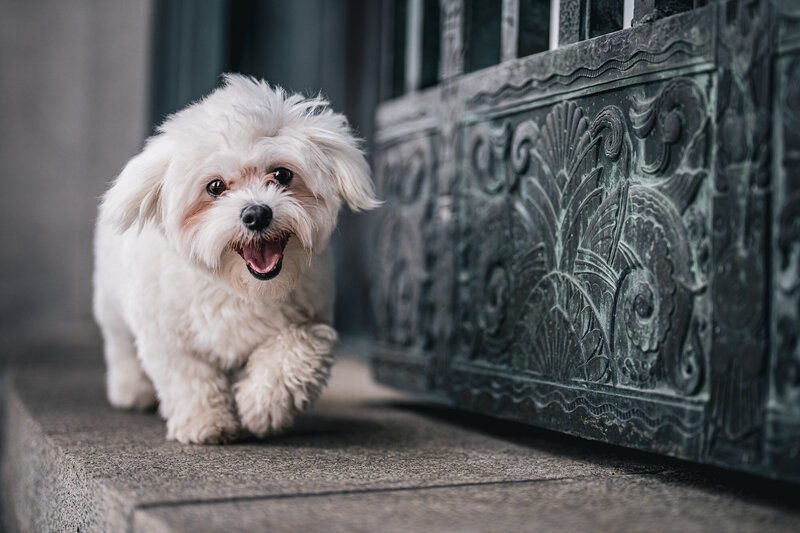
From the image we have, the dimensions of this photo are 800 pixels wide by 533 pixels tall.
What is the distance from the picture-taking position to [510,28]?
104 inches

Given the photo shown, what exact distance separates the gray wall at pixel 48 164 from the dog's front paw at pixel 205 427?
3.11m

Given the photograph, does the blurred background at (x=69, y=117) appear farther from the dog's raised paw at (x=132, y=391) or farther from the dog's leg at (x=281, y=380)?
the dog's leg at (x=281, y=380)

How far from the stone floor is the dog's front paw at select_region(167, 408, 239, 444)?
0.04 m

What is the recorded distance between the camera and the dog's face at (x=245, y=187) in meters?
2.18

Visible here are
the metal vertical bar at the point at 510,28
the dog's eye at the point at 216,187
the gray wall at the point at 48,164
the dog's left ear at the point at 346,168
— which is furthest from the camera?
the gray wall at the point at 48,164

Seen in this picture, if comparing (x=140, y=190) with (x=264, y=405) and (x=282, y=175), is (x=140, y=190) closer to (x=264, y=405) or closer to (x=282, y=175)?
(x=282, y=175)

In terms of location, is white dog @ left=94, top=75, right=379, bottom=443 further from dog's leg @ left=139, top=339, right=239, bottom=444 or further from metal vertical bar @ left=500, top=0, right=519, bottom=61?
metal vertical bar @ left=500, top=0, right=519, bottom=61

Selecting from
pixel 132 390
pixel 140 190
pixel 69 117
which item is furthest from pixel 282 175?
pixel 69 117


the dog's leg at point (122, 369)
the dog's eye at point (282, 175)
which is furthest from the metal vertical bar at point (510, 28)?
the dog's leg at point (122, 369)

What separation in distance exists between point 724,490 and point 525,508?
58 cm

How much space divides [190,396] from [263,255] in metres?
0.54

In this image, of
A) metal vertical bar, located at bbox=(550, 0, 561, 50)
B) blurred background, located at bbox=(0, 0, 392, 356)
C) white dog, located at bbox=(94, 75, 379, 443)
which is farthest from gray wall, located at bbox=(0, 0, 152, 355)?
metal vertical bar, located at bbox=(550, 0, 561, 50)

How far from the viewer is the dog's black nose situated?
2139mm

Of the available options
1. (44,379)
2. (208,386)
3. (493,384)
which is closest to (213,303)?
(208,386)
